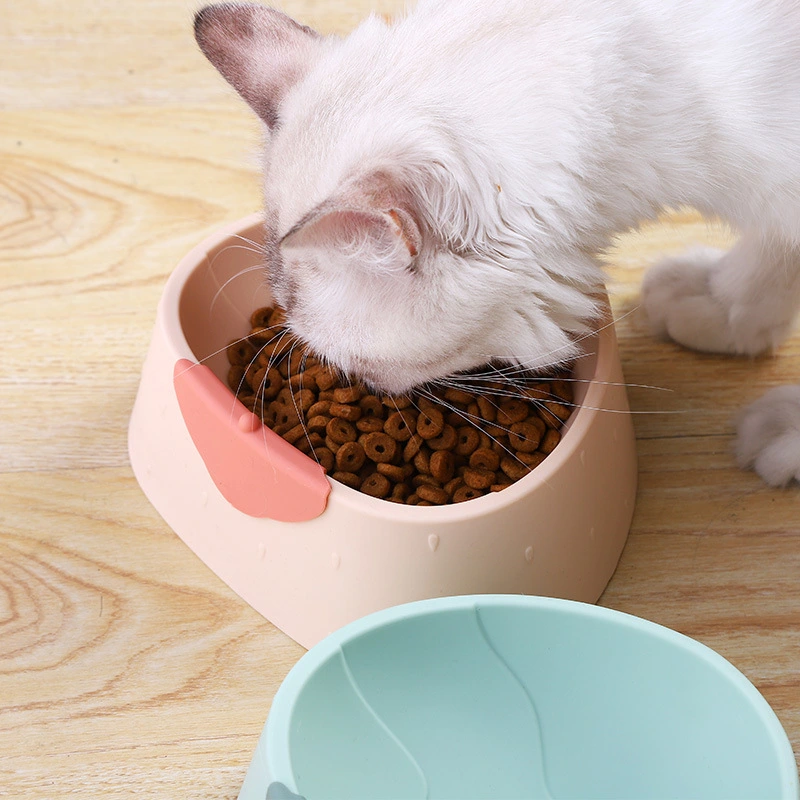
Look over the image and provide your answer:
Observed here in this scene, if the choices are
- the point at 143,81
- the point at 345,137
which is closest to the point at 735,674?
the point at 345,137

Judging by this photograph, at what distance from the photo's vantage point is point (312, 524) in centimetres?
92

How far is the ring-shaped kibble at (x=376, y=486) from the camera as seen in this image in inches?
38.4

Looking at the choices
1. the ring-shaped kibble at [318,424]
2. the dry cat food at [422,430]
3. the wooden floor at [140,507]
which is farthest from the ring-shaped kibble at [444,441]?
the wooden floor at [140,507]

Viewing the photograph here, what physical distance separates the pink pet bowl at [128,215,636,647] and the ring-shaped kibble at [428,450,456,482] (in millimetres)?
100

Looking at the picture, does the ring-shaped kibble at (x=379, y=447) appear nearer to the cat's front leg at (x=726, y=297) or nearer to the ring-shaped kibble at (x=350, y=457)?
the ring-shaped kibble at (x=350, y=457)

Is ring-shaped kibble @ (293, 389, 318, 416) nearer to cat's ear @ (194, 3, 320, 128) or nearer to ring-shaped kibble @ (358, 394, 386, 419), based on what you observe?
ring-shaped kibble @ (358, 394, 386, 419)

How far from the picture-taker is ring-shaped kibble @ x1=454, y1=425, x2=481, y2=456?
101 centimetres

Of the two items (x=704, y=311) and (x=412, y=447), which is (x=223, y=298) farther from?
(x=704, y=311)

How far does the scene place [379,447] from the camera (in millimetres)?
999

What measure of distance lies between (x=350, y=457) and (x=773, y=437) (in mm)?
491

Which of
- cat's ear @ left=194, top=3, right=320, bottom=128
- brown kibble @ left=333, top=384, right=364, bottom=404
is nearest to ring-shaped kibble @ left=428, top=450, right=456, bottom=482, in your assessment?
brown kibble @ left=333, top=384, right=364, bottom=404

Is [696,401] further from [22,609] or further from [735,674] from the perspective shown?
[22,609]

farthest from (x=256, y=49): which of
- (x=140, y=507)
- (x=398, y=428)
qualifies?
(x=140, y=507)

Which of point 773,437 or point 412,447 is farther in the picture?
point 773,437
